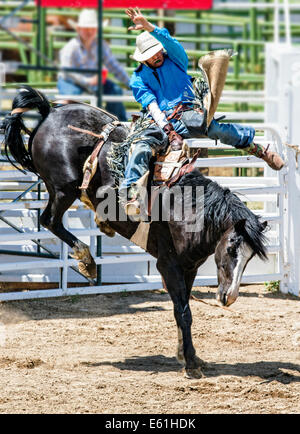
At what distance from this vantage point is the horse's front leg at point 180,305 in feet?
17.6

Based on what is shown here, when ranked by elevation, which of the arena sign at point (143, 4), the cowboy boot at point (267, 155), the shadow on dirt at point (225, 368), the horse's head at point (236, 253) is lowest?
the shadow on dirt at point (225, 368)

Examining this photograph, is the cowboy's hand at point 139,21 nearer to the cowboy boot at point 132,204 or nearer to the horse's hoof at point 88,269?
the cowboy boot at point 132,204

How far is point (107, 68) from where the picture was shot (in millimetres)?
7844

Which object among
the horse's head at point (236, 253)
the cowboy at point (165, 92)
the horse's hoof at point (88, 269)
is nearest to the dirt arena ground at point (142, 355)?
the horse's hoof at point (88, 269)

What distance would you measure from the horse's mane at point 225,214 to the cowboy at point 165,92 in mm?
348

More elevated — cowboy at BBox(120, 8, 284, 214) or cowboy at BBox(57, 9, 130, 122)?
cowboy at BBox(57, 9, 130, 122)

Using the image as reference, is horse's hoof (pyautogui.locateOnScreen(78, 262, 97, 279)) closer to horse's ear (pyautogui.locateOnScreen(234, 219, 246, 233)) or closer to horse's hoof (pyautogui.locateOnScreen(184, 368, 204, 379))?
horse's hoof (pyautogui.locateOnScreen(184, 368, 204, 379))

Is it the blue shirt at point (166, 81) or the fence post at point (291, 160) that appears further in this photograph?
the fence post at point (291, 160)

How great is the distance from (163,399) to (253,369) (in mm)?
941

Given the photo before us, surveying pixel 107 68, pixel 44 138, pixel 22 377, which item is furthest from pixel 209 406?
pixel 107 68

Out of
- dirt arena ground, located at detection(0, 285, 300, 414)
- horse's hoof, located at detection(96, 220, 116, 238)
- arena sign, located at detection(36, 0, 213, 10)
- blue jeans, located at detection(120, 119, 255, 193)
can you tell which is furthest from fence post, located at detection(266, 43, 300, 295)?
arena sign, located at detection(36, 0, 213, 10)

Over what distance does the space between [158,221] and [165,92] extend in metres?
0.91

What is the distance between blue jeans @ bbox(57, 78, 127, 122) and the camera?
324 inches
